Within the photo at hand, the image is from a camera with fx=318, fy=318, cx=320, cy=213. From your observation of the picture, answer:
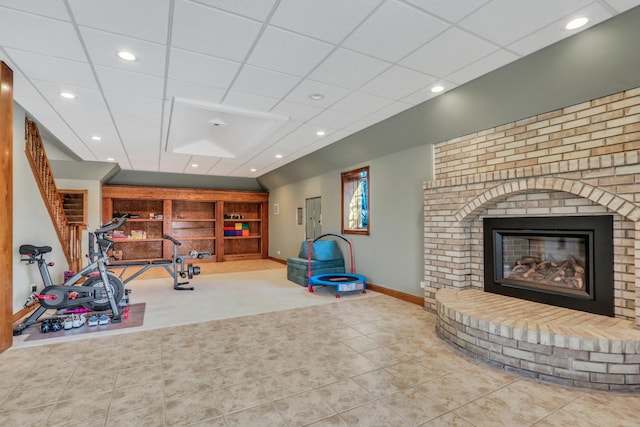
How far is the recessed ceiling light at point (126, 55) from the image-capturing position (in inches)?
107

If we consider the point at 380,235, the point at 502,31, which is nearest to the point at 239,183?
the point at 380,235

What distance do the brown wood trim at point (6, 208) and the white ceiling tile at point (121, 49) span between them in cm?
106

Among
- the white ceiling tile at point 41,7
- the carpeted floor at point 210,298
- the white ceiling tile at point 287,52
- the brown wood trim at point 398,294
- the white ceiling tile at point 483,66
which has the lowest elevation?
the carpeted floor at point 210,298

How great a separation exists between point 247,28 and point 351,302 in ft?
12.9

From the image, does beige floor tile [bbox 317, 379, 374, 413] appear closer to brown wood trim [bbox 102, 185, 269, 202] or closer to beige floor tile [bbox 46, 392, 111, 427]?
beige floor tile [bbox 46, 392, 111, 427]

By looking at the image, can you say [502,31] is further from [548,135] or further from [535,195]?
[535,195]

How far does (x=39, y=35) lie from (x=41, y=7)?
0.46m

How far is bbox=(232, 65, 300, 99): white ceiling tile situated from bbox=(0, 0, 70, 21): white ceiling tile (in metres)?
1.35

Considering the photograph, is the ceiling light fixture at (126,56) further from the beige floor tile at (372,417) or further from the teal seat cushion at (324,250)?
the teal seat cushion at (324,250)

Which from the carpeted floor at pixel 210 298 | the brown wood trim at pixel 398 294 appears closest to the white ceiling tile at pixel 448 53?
the brown wood trim at pixel 398 294

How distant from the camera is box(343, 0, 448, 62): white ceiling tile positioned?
224cm

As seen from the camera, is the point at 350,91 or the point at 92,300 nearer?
the point at 350,91

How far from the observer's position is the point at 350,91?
3.59 metres

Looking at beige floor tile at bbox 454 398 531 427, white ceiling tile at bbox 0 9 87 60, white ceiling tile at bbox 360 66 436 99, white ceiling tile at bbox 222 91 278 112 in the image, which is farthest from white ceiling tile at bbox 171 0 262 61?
beige floor tile at bbox 454 398 531 427
